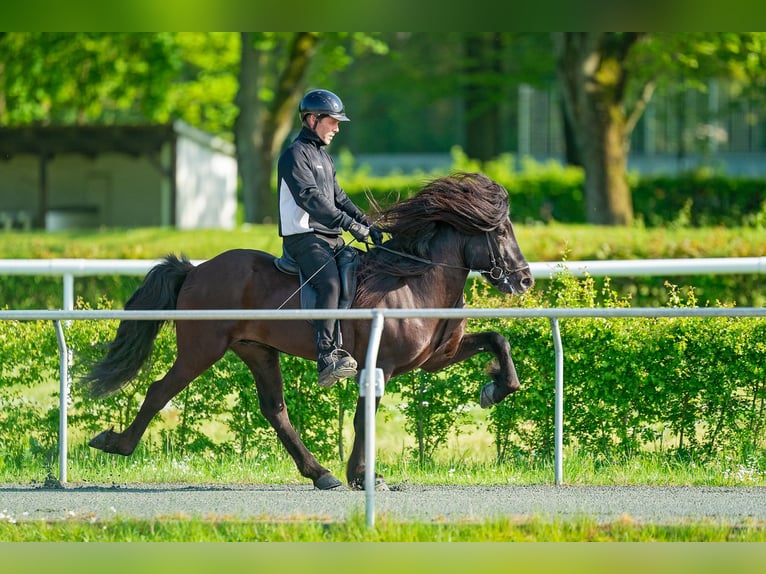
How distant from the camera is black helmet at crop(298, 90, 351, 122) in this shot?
290 inches

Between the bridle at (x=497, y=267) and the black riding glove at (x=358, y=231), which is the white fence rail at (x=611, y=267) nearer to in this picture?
the bridle at (x=497, y=267)

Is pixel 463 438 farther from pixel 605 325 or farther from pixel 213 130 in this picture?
pixel 213 130

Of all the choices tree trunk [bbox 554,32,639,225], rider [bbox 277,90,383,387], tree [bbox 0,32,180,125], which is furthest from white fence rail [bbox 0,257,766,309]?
tree [bbox 0,32,180,125]

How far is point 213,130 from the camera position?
124 ft

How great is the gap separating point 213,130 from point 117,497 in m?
31.4

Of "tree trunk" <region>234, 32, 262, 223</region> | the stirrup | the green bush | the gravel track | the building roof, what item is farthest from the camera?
the building roof

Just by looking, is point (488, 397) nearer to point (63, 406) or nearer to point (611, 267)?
point (63, 406)

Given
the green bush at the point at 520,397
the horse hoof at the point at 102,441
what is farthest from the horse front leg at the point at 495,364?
the horse hoof at the point at 102,441

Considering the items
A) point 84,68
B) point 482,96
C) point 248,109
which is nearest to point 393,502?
point 248,109

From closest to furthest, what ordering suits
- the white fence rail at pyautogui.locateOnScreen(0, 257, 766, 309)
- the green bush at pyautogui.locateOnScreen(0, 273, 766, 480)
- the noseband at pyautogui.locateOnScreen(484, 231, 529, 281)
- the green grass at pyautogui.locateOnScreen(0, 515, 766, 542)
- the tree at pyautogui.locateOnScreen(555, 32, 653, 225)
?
the green grass at pyautogui.locateOnScreen(0, 515, 766, 542) → the noseband at pyautogui.locateOnScreen(484, 231, 529, 281) → the green bush at pyautogui.locateOnScreen(0, 273, 766, 480) → the white fence rail at pyautogui.locateOnScreen(0, 257, 766, 309) → the tree at pyautogui.locateOnScreen(555, 32, 653, 225)

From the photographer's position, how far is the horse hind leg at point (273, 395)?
7.54 metres

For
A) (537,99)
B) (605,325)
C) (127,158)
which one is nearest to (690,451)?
(605,325)

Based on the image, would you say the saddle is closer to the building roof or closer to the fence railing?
the fence railing

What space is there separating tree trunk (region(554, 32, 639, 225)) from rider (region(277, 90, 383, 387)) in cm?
1222
